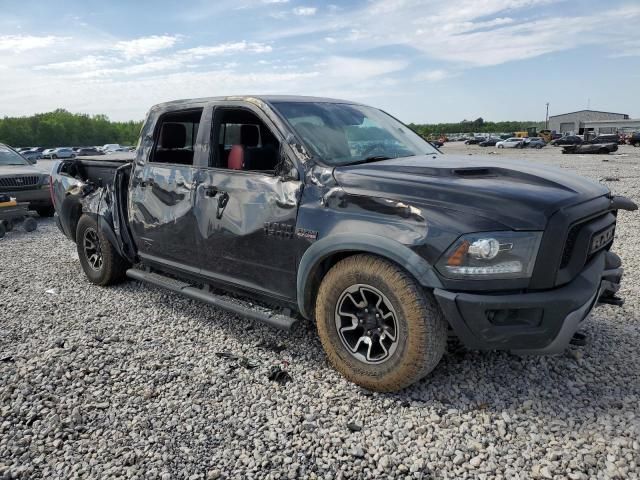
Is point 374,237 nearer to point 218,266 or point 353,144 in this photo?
point 353,144

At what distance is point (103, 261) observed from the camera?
5.37m

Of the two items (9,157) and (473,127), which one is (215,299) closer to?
(9,157)

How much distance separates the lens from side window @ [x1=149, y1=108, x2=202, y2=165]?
4625mm

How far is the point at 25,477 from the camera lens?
2.54 meters

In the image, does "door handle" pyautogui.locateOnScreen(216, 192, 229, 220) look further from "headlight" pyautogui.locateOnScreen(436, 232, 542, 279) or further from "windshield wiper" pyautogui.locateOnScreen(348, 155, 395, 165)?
"headlight" pyautogui.locateOnScreen(436, 232, 542, 279)

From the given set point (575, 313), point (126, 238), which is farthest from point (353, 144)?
point (126, 238)

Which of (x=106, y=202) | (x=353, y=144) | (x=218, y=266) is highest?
(x=353, y=144)

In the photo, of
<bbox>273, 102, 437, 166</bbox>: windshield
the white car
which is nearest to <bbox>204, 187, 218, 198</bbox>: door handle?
<bbox>273, 102, 437, 166</bbox>: windshield

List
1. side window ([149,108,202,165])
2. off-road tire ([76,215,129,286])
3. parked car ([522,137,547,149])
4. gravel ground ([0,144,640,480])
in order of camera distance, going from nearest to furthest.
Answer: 1. gravel ground ([0,144,640,480])
2. side window ([149,108,202,165])
3. off-road tire ([76,215,129,286])
4. parked car ([522,137,547,149])

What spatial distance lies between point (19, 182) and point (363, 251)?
31.6 feet

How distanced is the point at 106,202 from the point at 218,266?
195 centimetres

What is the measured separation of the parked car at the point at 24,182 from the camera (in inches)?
396

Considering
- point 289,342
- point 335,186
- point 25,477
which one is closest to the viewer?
point 25,477

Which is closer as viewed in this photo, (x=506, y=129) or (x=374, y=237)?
(x=374, y=237)
